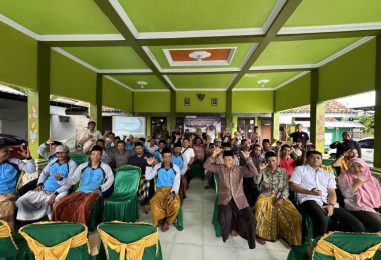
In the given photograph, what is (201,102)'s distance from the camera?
33.7 feet

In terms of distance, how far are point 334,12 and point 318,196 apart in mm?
3107

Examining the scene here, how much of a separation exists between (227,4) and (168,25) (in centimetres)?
126

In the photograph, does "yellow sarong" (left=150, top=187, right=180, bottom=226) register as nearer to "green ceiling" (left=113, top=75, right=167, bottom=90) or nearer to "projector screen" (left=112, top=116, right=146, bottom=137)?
"green ceiling" (left=113, top=75, right=167, bottom=90)

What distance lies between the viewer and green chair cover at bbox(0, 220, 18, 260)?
1.65 meters

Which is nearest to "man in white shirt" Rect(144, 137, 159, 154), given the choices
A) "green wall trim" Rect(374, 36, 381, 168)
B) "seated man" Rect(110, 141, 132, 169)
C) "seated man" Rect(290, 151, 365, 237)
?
"seated man" Rect(110, 141, 132, 169)

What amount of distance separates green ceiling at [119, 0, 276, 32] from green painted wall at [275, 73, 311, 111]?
4309 millimetres

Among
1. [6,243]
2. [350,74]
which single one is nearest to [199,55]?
[350,74]

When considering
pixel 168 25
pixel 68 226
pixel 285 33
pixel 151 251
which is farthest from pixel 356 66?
pixel 68 226

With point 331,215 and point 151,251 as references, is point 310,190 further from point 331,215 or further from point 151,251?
point 151,251

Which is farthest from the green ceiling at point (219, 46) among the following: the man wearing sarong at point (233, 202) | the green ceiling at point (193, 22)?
the man wearing sarong at point (233, 202)

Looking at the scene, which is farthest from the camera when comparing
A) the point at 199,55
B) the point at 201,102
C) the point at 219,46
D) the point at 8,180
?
the point at 201,102

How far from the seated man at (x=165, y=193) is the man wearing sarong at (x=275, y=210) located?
1329 mm

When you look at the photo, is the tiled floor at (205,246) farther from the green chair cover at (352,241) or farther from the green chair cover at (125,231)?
the green chair cover at (352,241)

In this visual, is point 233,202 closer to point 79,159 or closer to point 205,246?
point 205,246
